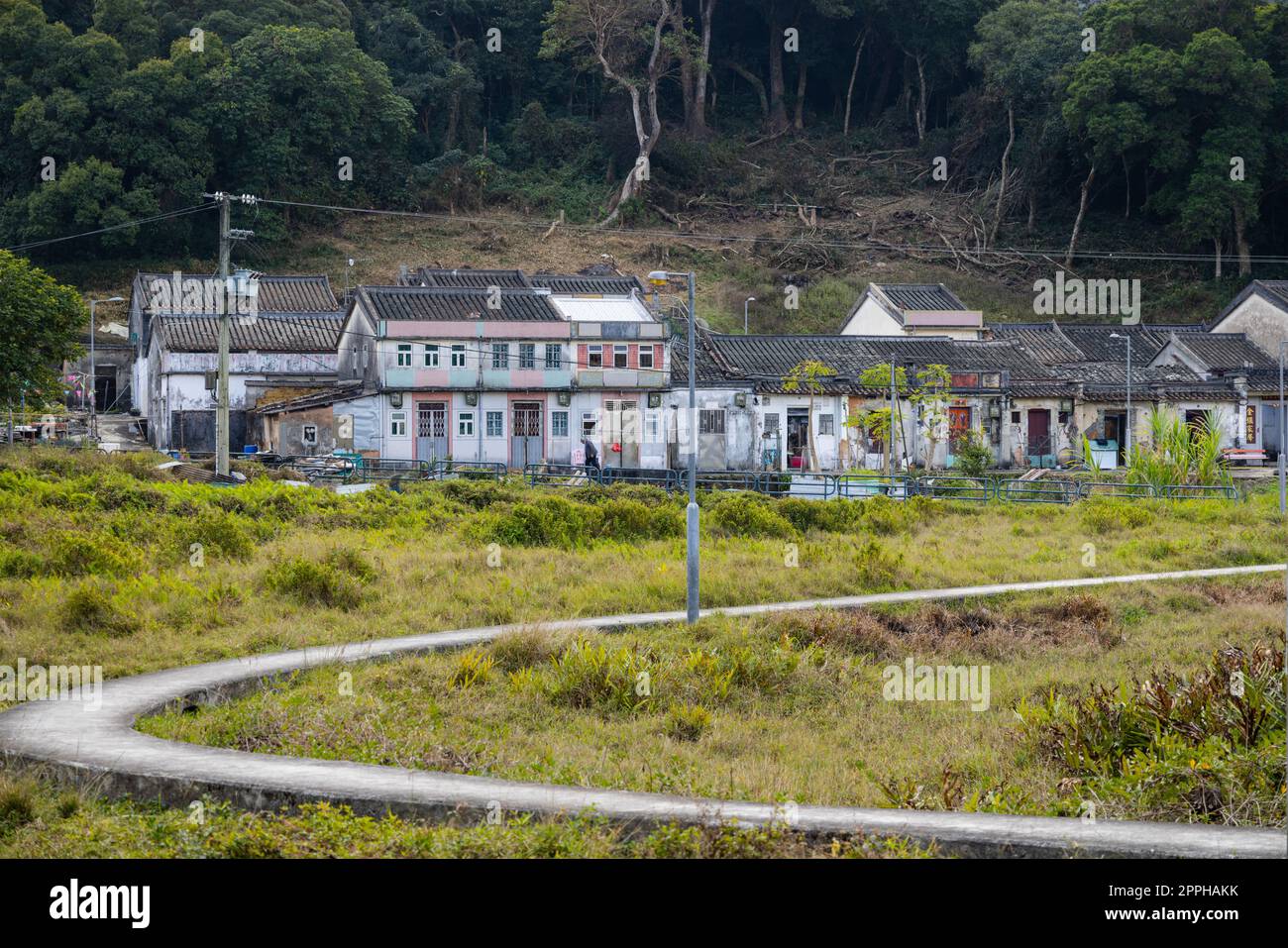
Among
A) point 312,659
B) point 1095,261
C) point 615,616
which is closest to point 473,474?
point 615,616

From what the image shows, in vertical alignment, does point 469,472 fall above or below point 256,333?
below

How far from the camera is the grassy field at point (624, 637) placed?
502 inches

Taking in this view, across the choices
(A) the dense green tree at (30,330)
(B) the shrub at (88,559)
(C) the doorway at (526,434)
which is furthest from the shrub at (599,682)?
(C) the doorway at (526,434)

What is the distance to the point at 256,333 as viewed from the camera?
54.4 meters

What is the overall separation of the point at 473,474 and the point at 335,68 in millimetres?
32434

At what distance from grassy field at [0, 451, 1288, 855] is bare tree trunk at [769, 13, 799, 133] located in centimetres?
4835

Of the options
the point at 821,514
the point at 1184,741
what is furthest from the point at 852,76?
the point at 1184,741

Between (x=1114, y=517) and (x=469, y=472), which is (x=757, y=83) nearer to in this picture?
(x=469, y=472)

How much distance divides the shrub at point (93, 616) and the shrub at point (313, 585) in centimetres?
265

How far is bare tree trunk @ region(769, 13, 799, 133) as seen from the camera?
80.9 metres

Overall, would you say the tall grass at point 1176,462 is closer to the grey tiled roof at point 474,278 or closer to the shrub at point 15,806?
the grey tiled roof at point 474,278

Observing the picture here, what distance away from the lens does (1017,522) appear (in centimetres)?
3431

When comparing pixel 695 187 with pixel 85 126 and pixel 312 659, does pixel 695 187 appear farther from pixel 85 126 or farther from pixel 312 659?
pixel 312 659

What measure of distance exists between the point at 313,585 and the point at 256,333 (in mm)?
34643
